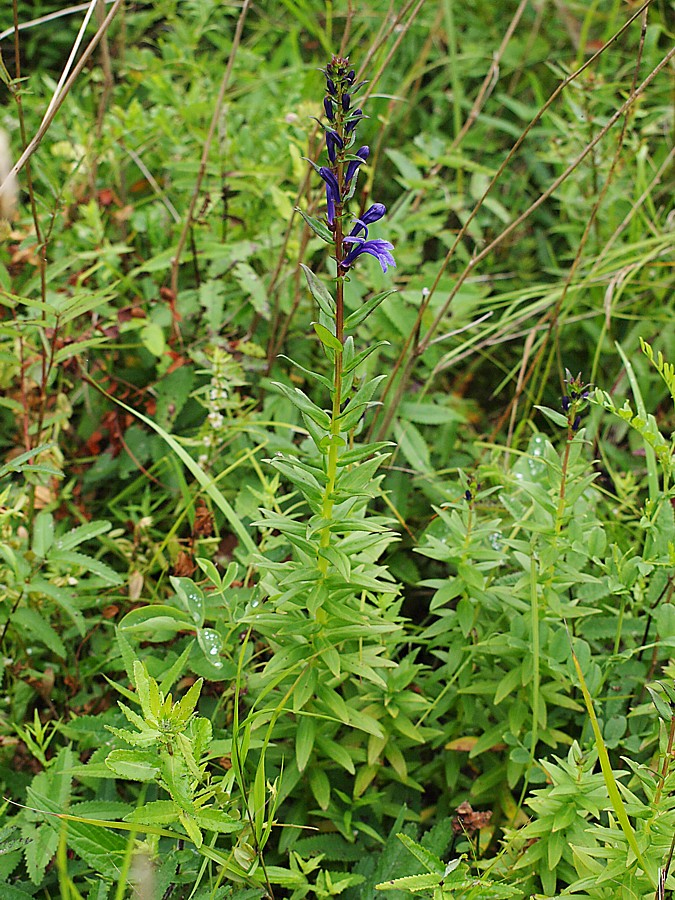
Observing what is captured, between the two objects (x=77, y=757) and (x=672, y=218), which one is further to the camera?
(x=672, y=218)

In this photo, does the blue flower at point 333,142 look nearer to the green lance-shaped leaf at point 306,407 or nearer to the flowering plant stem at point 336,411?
the flowering plant stem at point 336,411

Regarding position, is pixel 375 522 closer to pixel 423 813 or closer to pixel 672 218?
pixel 423 813

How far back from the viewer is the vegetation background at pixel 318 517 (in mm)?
1360

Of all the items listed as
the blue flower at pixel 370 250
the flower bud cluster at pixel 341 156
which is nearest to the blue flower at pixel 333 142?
the flower bud cluster at pixel 341 156

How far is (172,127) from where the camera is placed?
257 cm

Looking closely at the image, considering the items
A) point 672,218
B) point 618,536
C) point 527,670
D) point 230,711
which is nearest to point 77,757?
point 230,711

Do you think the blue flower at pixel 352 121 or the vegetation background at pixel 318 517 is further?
the vegetation background at pixel 318 517

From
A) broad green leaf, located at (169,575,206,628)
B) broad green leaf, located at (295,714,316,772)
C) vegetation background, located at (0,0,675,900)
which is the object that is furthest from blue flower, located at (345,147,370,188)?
broad green leaf, located at (295,714,316,772)

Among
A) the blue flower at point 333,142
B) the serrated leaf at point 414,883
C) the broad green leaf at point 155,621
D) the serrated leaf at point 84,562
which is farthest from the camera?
the serrated leaf at point 84,562

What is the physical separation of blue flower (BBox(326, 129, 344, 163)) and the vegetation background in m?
0.17

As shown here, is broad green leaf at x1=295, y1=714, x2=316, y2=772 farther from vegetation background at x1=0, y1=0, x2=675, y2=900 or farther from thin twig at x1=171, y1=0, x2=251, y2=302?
thin twig at x1=171, y1=0, x2=251, y2=302

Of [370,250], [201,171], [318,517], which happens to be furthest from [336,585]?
[201,171]

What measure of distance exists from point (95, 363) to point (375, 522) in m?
A: 1.24

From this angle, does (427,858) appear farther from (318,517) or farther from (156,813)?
Answer: (318,517)
